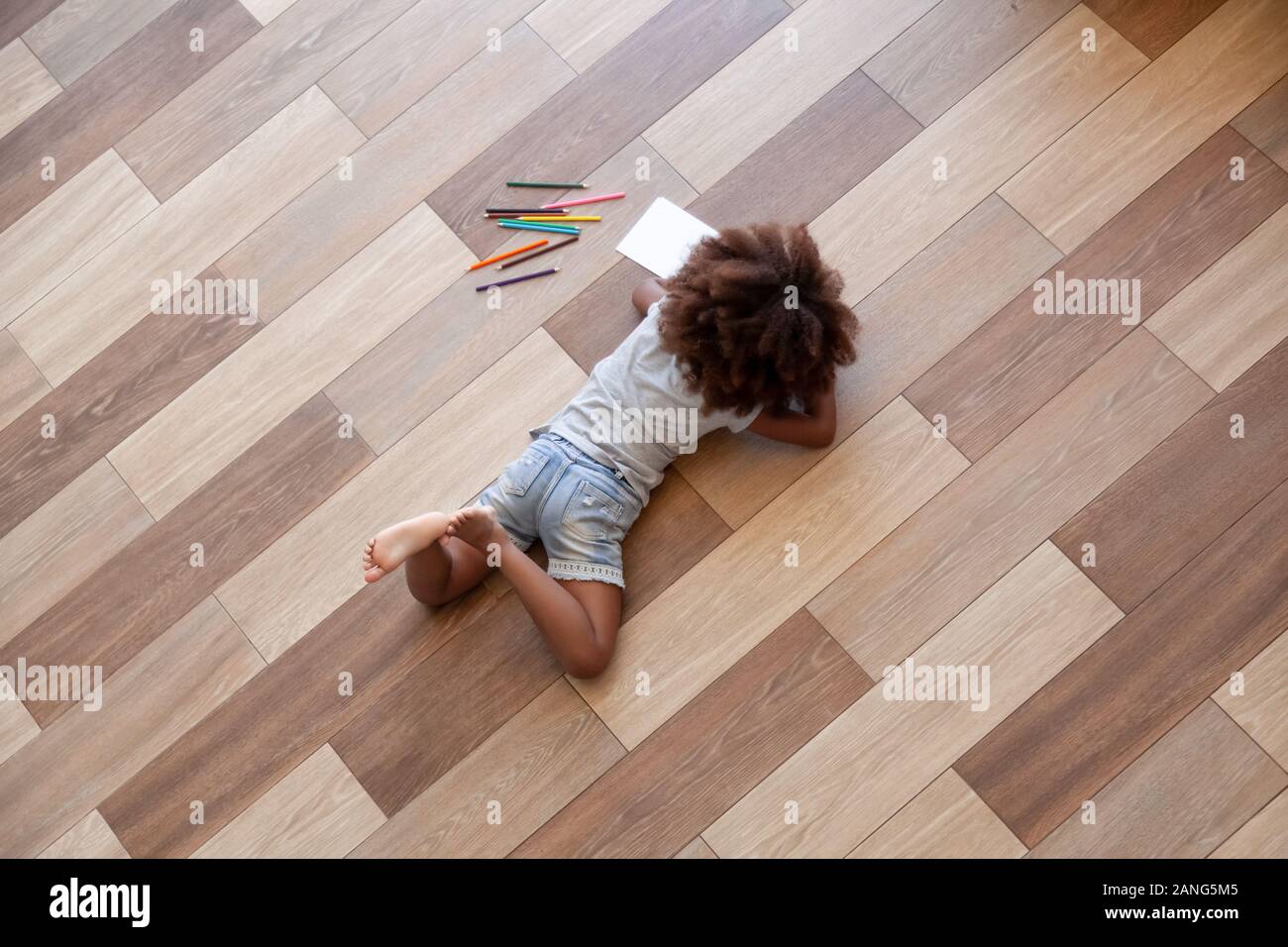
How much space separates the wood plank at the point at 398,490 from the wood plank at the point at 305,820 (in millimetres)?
240

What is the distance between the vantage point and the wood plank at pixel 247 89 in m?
A: 2.38

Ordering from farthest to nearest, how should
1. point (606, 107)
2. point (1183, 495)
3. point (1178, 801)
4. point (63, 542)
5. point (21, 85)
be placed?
point (21, 85)
point (606, 107)
point (63, 542)
point (1183, 495)
point (1178, 801)

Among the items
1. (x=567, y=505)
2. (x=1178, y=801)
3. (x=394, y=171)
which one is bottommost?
(x=1178, y=801)

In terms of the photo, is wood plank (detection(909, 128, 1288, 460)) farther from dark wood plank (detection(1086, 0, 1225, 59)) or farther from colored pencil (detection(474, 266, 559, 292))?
colored pencil (detection(474, 266, 559, 292))

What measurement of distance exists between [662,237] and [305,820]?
124cm

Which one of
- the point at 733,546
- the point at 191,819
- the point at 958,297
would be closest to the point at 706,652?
the point at 733,546

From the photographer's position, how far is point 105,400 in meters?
2.28

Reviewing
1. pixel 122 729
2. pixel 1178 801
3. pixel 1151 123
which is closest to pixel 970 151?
pixel 1151 123

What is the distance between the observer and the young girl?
189cm

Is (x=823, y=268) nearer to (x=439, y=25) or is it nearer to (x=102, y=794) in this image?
(x=439, y=25)

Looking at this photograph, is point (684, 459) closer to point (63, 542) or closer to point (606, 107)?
point (606, 107)

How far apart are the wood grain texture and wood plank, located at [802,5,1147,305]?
1.34 m

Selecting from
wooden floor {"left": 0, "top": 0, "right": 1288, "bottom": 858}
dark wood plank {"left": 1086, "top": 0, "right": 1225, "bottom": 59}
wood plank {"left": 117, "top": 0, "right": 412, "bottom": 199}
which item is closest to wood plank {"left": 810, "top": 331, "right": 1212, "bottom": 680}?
wooden floor {"left": 0, "top": 0, "right": 1288, "bottom": 858}

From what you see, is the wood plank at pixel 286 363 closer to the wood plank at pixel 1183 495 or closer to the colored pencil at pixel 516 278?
the colored pencil at pixel 516 278
